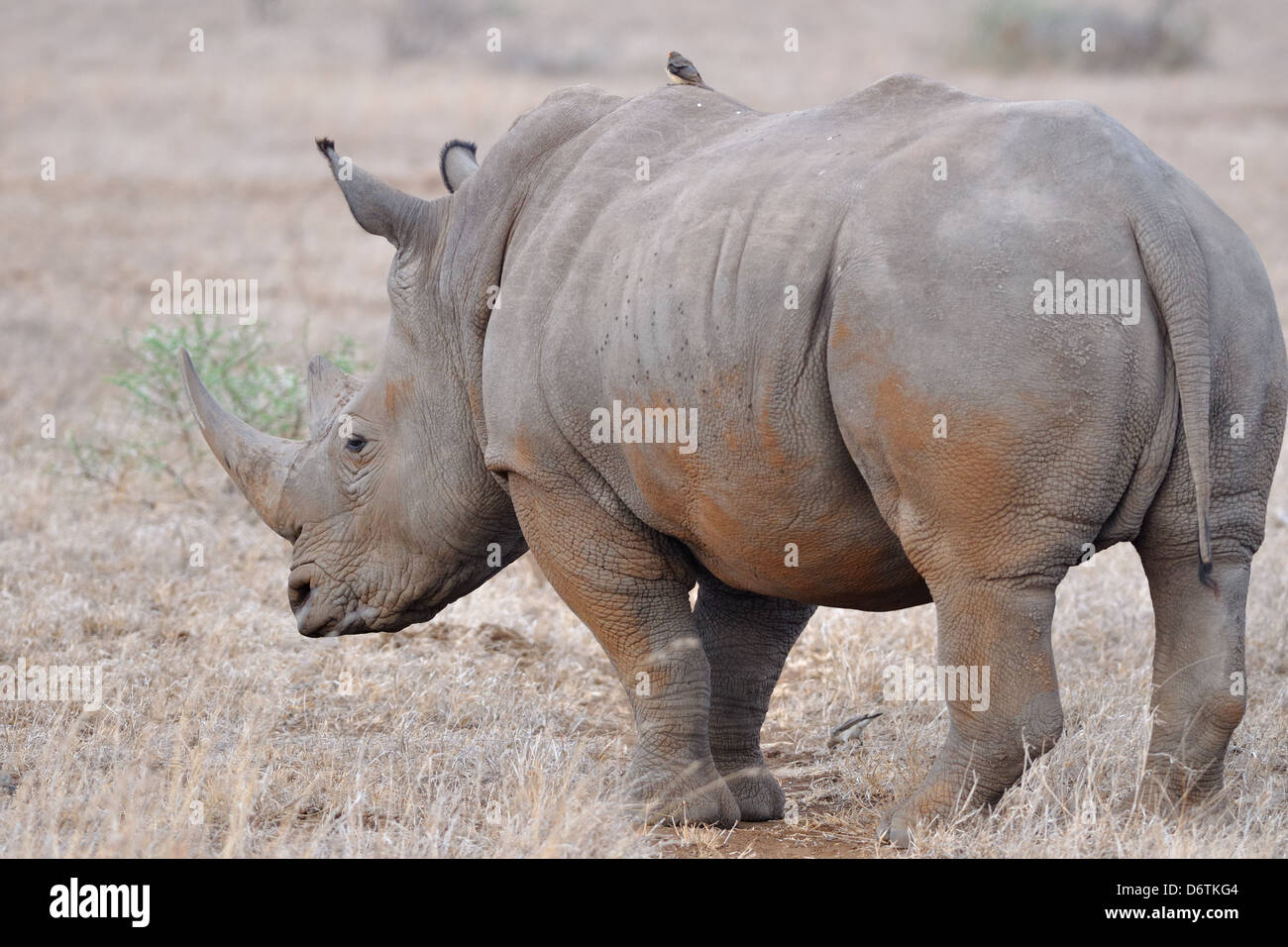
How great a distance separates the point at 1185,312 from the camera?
12.6ft

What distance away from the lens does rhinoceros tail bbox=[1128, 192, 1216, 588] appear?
382 centimetres

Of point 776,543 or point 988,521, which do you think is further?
point 776,543

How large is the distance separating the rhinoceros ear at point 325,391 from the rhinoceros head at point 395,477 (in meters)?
0.01

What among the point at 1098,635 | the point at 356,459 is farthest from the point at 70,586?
the point at 1098,635

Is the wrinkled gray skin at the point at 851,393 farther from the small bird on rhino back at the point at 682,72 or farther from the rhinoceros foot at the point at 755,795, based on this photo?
the small bird on rhino back at the point at 682,72

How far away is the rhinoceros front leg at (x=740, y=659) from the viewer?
5473mm

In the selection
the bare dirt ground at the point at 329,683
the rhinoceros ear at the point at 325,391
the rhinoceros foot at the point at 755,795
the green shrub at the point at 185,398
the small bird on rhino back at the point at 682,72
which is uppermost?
the small bird on rhino back at the point at 682,72

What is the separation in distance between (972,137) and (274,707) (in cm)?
328

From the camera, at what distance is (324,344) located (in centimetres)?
1230

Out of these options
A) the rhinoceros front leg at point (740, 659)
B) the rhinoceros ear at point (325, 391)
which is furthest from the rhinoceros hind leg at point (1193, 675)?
the rhinoceros ear at point (325, 391)

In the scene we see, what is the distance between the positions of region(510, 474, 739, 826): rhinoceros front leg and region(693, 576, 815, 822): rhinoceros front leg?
0.39m

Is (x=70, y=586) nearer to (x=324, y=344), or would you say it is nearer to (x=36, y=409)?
Result: (x=36, y=409)
